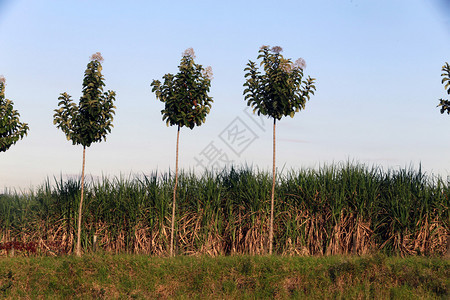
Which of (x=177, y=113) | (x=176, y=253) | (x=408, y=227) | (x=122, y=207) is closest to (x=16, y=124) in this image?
(x=122, y=207)

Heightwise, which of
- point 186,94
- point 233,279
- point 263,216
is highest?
point 186,94

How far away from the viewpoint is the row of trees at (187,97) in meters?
15.5

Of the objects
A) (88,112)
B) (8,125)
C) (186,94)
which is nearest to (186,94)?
(186,94)

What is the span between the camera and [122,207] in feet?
54.3

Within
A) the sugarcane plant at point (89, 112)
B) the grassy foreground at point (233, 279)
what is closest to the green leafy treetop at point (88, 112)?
the sugarcane plant at point (89, 112)

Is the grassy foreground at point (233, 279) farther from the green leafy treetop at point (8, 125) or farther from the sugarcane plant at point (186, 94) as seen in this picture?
the green leafy treetop at point (8, 125)

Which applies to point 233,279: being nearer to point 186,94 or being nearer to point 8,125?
point 186,94

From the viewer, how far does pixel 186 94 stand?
51.4ft

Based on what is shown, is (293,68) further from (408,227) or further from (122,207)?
(122,207)

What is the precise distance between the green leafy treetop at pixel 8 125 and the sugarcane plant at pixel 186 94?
7.34 meters

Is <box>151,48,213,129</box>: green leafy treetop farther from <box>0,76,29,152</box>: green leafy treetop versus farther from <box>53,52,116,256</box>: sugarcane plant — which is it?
<box>0,76,29,152</box>: green leafy treetop

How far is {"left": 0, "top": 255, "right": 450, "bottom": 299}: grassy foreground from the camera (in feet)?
37.7

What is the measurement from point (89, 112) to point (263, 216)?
6.96 meters

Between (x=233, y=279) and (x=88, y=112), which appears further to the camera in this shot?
(x=88, y=112)
